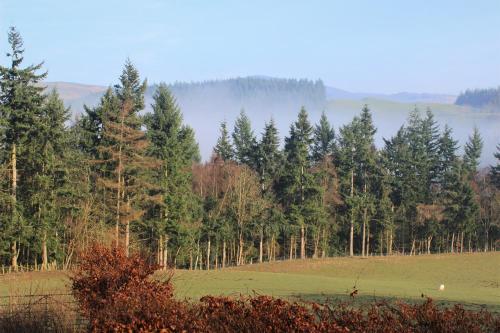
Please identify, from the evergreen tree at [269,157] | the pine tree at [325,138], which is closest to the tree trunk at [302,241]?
the evergreen tree at [269,157]

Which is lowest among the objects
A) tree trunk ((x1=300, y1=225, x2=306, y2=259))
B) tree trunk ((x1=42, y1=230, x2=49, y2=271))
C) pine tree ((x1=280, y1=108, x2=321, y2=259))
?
tree trunk ((x1=300, y1=225, x2=306, y2=259))

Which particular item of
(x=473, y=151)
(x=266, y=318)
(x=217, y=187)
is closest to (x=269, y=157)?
(x=217, y=187)

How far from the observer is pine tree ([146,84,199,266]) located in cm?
5172

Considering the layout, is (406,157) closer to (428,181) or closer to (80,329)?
(428,181)

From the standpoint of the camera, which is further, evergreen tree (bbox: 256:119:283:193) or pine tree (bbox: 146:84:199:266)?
evergreen tree (bbox: 256:119:283:193)

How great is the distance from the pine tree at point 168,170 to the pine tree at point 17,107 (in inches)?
481

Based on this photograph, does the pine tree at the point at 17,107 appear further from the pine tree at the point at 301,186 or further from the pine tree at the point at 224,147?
the pine tree at the point at 224,147

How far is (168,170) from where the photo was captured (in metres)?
54.1

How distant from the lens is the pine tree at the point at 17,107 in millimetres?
41281

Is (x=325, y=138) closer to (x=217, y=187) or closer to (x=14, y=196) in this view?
(x=217, y=187)

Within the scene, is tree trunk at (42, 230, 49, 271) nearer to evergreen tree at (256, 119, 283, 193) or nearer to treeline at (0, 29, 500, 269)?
treeline at (0, 29, 500, 269)

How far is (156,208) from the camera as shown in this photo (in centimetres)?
5197

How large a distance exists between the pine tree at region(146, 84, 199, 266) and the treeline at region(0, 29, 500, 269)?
0.13 metres

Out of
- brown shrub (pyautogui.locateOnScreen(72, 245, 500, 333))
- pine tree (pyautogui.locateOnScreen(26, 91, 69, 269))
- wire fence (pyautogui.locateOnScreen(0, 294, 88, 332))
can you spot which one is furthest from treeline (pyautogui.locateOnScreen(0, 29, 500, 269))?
brown shrub (pyautogui.locateOnScreen(72, 245, 500, 333))
